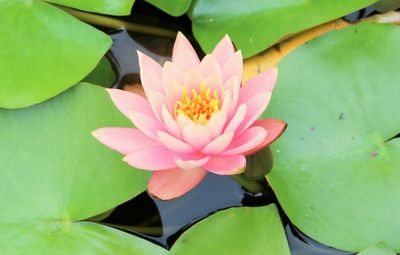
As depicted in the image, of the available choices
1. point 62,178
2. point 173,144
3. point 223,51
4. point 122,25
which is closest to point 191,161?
point 173,144

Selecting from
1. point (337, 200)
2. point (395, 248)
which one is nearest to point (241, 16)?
point (337, 200)

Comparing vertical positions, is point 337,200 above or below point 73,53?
below

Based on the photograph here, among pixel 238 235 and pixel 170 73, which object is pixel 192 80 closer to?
pixel 170 73

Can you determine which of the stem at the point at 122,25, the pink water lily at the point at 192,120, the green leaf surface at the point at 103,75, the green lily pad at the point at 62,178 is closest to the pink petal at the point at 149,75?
the pink water lily at the point at 192,120

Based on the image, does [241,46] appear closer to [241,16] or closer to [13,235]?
[241,16]

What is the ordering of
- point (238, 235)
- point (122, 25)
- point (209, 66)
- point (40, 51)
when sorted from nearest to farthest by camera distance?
point (209, 66)
point (238, 235)
point (40, 51)
point (122, 25)

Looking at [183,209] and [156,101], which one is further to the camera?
[183,209]
